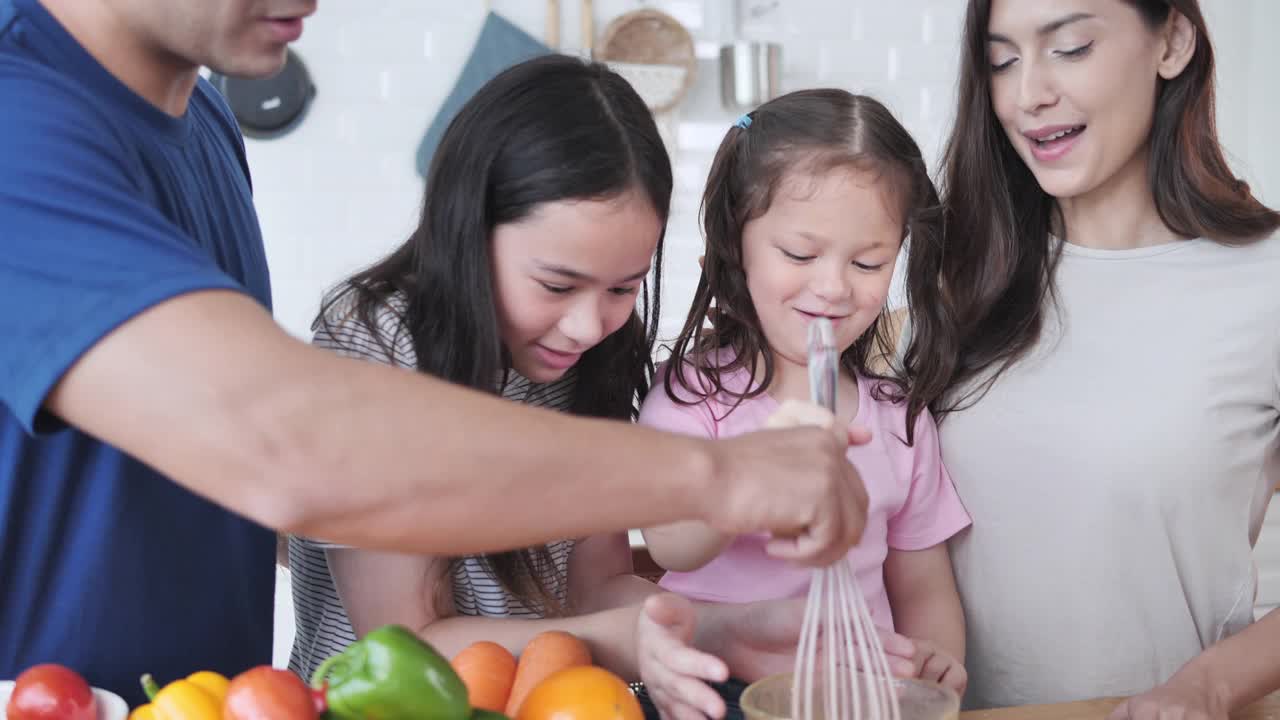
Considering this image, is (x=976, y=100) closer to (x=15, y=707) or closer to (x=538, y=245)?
(x=538, y=245)

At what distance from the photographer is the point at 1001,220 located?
1466 millimetres

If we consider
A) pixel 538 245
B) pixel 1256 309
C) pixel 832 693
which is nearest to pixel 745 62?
pixel 1256 309

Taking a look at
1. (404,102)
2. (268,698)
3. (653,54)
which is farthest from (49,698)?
(653,54)

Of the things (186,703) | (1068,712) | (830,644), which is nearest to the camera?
(186,703)

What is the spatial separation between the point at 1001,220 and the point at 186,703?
1127 mm

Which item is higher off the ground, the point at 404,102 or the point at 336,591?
the point at 404,102

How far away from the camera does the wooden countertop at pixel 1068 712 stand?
1050 mm

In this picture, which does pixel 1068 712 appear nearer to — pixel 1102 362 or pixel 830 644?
pixel 830 644

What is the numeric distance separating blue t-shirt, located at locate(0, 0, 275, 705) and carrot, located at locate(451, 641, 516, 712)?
287 millimetres

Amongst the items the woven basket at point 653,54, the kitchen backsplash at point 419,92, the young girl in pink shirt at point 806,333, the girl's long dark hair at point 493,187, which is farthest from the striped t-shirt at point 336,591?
the woven basket at point 653,54

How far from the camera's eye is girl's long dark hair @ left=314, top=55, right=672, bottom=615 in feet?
3.65

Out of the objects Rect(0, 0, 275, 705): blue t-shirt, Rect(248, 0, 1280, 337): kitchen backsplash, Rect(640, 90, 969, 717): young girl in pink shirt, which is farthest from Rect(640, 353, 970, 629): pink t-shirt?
Rect(248, 0, 1280, 337): kitchen backsplash

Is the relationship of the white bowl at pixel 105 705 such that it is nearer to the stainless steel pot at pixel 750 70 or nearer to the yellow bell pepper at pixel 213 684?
the yellow bell pepper at pixel 213 684

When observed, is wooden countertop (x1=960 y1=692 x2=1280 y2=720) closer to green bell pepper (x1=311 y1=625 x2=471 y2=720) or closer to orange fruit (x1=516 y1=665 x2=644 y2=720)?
orange fruit (x1=516 y1=665 x2=644 y2=720)
